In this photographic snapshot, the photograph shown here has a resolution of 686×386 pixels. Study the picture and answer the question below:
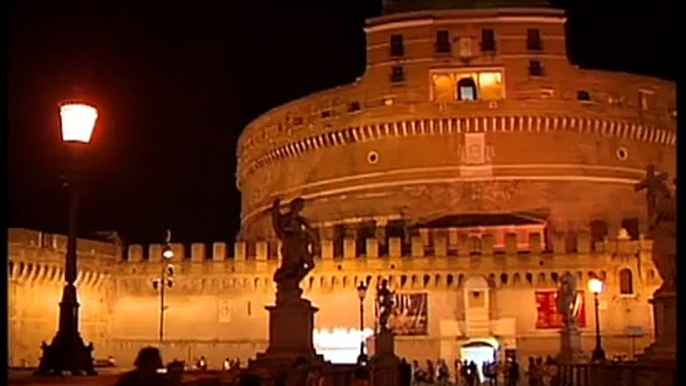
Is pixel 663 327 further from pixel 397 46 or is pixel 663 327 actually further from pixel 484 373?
pixel 397 46

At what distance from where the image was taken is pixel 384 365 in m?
23.9

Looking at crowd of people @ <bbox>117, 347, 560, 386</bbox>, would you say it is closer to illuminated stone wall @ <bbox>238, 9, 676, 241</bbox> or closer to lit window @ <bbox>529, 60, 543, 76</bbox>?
illuminated stone wall @ <bbox>238, 9, 676, 241</bbox>

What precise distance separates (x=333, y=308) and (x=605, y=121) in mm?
14501

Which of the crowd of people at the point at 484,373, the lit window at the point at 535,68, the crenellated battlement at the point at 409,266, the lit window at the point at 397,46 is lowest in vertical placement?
the crowd of people at the point at 484,373

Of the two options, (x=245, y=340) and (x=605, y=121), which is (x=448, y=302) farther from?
(x=605, y=121)

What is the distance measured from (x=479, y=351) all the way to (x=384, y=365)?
1761 centimetres

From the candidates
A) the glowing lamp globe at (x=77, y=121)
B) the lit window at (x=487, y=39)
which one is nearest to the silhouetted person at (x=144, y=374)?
the glowing lamp globe at (x=77, y=121)

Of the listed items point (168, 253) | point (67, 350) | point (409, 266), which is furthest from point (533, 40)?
point (67, 350)

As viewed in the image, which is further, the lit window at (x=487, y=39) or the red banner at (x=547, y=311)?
the lit window at (x=487, y=39)

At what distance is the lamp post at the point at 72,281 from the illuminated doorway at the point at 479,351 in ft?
107

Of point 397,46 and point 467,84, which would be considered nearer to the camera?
point 467,84

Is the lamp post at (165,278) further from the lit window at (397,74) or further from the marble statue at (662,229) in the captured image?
the marble statue at (662,229)

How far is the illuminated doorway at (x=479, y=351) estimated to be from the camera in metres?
40.6

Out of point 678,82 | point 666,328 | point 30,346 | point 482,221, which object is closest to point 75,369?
point 678,82
